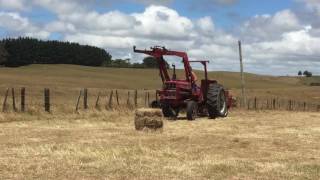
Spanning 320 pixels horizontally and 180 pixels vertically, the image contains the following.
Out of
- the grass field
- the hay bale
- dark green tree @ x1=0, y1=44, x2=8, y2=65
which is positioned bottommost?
the grass field

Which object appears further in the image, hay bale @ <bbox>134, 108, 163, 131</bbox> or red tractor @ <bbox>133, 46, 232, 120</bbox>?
red tractor @ <bbox>133, 46, 232, 120</bbox>

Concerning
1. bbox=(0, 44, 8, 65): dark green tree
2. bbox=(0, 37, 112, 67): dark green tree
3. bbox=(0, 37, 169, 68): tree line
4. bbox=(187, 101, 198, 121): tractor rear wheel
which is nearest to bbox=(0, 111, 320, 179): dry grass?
bbox=(187, 101, 198, 121): tractor rear wheel

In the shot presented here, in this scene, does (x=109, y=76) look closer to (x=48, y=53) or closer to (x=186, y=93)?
(x=48, y=53)

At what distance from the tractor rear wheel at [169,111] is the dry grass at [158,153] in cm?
685

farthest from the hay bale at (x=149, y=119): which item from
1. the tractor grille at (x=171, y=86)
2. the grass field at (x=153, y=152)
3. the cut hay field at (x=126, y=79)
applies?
the cut hay field at (x=126, y=79)

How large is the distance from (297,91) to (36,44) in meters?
63.7

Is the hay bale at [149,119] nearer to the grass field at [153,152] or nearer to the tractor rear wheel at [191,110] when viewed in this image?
the grass field at [153,152]

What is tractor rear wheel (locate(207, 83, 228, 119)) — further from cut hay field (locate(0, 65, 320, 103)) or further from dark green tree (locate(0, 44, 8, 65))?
dark green tree (locate(0, 44, 8, 65))

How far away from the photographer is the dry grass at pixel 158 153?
11547 millimetres

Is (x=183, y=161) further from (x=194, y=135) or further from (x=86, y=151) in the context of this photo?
(x=194, y=135)

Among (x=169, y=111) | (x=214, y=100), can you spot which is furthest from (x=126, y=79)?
(x=214, y=100)

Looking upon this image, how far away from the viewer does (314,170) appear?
12.0m

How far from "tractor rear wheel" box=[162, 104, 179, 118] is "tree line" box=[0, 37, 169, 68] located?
99098 millimetres

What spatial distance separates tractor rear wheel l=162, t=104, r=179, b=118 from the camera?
94.5 ft
